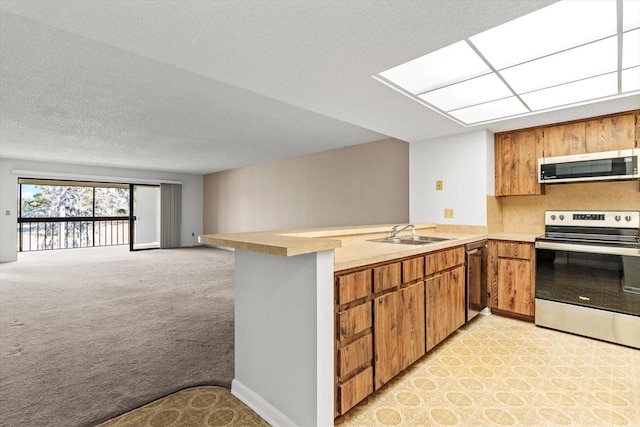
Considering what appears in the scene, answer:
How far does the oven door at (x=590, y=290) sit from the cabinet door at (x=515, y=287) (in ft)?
0.30

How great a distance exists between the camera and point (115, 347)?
2.49 m

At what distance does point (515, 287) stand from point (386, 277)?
81.6 inches

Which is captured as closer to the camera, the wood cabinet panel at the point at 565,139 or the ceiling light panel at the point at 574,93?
the ceiling light panel at the point at 574,93

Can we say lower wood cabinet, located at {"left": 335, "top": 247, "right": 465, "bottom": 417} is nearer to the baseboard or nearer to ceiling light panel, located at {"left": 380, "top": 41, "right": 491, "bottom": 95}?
the baseboard

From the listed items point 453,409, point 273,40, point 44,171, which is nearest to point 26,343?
point 273,40

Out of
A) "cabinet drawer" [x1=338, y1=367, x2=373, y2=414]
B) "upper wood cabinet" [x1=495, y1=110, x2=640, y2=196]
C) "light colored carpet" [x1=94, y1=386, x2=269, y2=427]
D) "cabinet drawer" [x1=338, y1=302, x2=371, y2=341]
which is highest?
"upper wood cabinet" [x1=495, y1=110, x2=640, y2=196]

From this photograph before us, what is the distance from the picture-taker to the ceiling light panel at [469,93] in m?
2.29

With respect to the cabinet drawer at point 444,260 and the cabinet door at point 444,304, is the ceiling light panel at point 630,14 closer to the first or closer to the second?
the cabinet drawer at point 444,260

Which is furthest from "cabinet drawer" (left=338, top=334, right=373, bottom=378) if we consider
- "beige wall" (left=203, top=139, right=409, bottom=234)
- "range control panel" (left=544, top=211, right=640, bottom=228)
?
"beige wall" (left=203, top=139, right=409, bottom=234)

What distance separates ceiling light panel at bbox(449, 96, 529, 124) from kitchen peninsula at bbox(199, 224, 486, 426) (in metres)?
1.76

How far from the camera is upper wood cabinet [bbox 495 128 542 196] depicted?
10.8 ft

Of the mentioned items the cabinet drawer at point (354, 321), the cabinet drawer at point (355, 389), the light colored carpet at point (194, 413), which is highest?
the cabinet drawer at point (354, 321)

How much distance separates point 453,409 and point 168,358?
79.4 inches

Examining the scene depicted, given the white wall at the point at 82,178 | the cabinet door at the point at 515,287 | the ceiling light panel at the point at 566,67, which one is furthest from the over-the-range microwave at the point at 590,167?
the white wall at the point at 82,178
